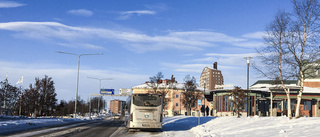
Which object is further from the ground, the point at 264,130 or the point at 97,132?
the point at 264,130

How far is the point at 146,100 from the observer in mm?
22688

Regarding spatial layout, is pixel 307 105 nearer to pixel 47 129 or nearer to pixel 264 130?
pixel 264 130

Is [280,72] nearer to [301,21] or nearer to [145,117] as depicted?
[301,21]

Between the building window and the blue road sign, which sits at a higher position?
the blue road sign

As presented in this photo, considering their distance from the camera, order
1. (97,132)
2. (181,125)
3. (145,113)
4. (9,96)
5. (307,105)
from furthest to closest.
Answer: (9,96), (307,105), (181,125), (145,113), (97,132)

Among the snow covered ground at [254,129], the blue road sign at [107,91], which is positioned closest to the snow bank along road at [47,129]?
the snow covered ground at [254,129]

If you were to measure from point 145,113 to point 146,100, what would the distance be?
0.91 m

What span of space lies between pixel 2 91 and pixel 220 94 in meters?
39.8

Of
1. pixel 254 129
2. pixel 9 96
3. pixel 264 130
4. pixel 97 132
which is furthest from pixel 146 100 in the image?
pixel 9 96

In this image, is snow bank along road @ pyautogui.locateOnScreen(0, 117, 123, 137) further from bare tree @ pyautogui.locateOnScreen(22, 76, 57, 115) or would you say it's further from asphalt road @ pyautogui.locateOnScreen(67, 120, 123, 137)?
bare tree @ pyautogui.locateOnScreen(22, 76, 57, 115)

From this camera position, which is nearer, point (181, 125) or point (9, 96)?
point (181, 125)

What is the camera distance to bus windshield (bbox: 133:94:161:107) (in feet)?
74.1

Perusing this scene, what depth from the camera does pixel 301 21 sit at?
74.5 feet


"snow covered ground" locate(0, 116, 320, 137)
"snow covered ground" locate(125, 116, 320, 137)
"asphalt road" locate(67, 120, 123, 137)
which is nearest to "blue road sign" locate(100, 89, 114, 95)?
"asphalt road" locate(67, 120, 123, 137)
